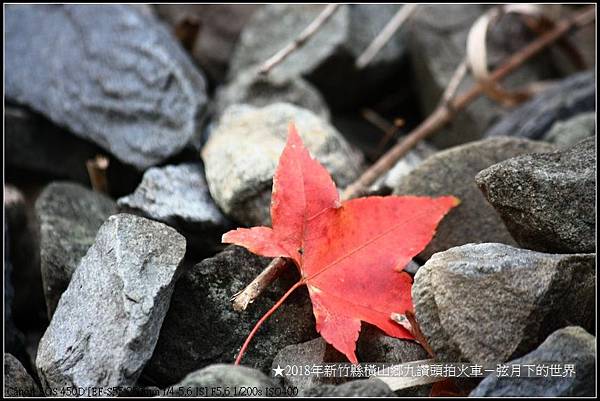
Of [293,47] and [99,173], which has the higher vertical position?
[293,47]

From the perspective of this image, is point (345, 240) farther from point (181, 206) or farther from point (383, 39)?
point (383, 39)

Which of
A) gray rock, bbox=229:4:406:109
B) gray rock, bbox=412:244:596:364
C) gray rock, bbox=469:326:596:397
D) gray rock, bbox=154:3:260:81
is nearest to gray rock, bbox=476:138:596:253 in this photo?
gray rock, bbox=412:244:596:364

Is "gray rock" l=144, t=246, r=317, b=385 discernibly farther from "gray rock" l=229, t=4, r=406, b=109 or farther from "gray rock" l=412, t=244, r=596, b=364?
"gray rock" l=229, t=4, r=406, b=109

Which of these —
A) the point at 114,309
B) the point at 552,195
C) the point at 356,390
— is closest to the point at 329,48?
the point at 552,195

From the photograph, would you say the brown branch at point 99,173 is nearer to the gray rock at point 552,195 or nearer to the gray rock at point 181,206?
the gray rock at point 181,206

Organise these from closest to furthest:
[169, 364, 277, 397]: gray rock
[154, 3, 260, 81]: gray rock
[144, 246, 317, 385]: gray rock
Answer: [169, 364, 277, 397]: gray rock → [144, 246, 317, 385]: gray rock → [154, 3, 260, 81]: gray rock

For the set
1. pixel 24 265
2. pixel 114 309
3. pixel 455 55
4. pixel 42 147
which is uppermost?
pixel 455 55
